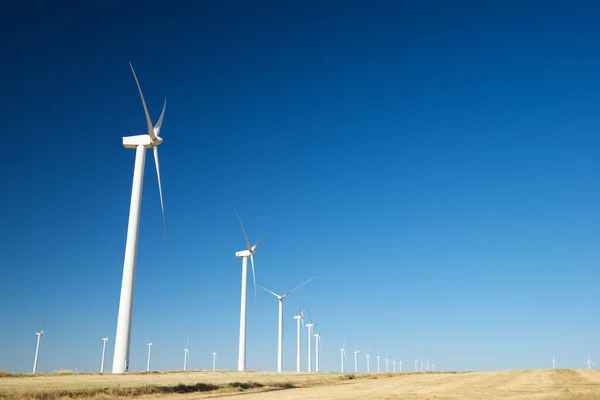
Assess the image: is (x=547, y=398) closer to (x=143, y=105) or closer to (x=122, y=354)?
(x=122, y=354)

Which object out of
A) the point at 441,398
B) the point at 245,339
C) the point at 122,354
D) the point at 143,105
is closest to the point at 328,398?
the point at 441,398

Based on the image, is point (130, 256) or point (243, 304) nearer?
point (130, 256)

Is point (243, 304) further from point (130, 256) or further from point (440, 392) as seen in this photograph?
point (440, 392)

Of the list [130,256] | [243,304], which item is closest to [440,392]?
[130,256]

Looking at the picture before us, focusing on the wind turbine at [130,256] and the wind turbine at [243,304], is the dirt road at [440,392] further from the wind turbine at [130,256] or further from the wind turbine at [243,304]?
the wind turbine at [243,304]

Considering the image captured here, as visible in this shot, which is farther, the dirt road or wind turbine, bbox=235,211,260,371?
wind turbine, bbox=235,211,260,371

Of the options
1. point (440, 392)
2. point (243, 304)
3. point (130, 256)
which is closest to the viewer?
point (440, 392)

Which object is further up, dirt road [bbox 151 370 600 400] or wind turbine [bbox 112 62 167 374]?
wind turbine [bbox 112 62 167 374]

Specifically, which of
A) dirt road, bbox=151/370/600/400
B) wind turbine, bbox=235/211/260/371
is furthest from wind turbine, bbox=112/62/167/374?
wind turbine, bbox=235/211/260/371

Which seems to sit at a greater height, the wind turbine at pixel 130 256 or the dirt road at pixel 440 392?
the wind turbine at pixel 130 256

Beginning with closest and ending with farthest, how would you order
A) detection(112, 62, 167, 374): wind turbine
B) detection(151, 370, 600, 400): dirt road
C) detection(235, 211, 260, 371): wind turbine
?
detection(151, 370, 600, 400): dirt road → detection(112, 62, 167, 374): wind turbine → detection(235, 211, 260, 371): wind turbine

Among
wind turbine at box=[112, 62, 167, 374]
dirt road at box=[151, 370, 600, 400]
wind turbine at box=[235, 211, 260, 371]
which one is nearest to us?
dirt road at box=[151, 370, 600, 400]

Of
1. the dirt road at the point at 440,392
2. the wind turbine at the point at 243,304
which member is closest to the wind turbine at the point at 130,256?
the dirt road at the point at 440,392

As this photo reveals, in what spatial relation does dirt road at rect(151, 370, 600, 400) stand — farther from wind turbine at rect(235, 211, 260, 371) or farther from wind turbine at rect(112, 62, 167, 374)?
wind turbine at rect(235, 211, 260, 371)
